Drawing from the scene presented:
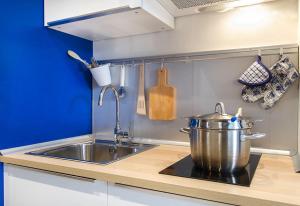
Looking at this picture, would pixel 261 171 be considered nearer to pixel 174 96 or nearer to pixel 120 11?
pixel 174 96

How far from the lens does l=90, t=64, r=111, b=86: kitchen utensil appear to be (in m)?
1.58

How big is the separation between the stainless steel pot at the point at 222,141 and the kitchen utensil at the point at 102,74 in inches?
34.8

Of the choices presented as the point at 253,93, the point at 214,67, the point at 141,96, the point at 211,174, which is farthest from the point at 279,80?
the point at 141,96

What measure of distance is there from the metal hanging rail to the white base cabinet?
2.81ft

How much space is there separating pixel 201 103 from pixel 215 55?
290 mm

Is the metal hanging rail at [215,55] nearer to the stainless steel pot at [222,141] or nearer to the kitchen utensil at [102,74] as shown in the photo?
the kitchen utensil at [102,74]

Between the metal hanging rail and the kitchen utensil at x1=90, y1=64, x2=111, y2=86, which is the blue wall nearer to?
the kitchen utensil at x1=90, y1=64, x2=111, y2=86

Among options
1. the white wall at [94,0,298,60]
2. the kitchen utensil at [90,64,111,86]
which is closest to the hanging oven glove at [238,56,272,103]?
the white wall at [94,0,298,60]

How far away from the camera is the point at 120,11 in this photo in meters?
1.22

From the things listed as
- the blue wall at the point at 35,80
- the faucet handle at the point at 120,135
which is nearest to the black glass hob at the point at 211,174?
the faucet handle at the point at 120,135

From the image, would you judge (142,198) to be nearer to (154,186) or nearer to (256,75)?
(154,186)

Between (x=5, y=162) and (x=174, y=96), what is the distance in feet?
3.22

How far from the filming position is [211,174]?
88 centimetres

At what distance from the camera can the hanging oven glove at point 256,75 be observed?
118cm
